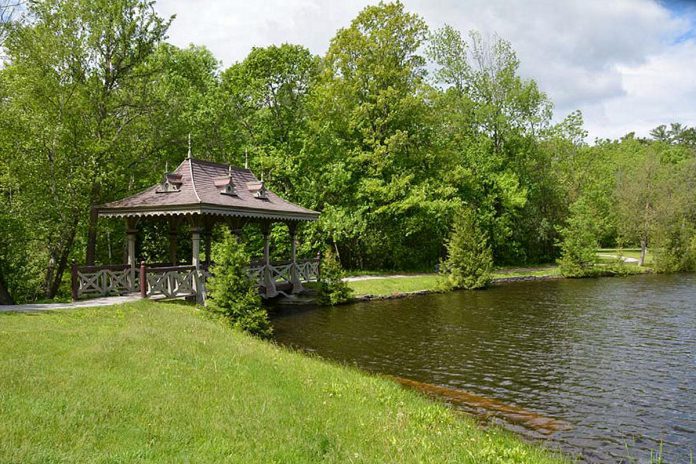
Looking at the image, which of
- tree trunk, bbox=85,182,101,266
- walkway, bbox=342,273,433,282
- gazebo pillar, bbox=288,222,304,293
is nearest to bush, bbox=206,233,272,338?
gazebo pillar, bbox=288,222,304,293

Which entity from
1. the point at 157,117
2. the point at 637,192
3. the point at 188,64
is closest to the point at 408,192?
the point at 157,117

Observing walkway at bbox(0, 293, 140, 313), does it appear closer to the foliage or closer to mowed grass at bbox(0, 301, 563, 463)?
mowed grass at bbox(0, 301, 563, 463)

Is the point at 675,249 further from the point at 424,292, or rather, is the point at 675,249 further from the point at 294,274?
the point at 294,274

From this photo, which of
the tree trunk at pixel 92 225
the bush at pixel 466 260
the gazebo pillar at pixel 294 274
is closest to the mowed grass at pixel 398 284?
the bush at pixel 466 260

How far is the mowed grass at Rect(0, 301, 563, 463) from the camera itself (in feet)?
19.7

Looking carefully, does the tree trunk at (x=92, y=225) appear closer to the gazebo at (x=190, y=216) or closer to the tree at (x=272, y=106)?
the gazebo at (x=190, y=216)

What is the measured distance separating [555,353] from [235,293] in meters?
10.0

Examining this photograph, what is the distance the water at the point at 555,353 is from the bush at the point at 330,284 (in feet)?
3.53

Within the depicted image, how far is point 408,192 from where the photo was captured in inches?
1372

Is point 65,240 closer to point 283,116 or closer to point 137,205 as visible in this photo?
point 137,205

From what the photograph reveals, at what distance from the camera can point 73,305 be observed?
56.0 ft

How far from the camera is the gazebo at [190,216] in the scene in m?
19.5

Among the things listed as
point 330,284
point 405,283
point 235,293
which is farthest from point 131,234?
point 405,283

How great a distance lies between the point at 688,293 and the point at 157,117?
97.8 feet
